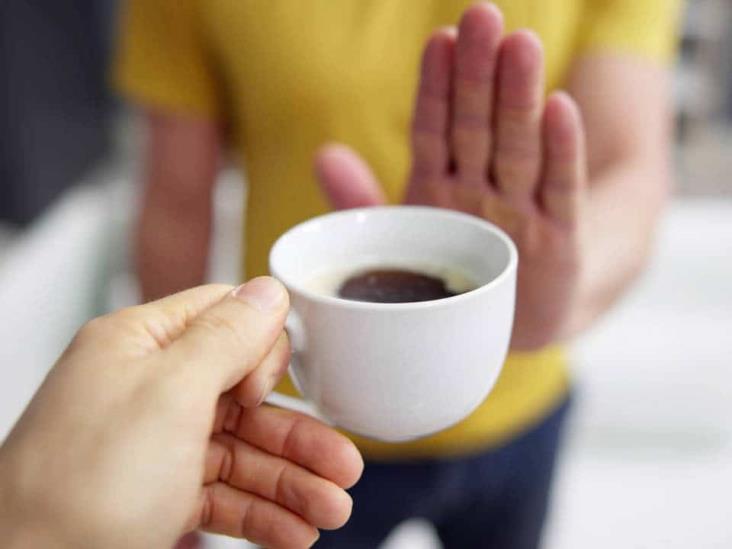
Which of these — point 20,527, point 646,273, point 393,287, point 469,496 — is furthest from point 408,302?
point 646,273

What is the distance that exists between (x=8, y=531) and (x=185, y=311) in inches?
3.9

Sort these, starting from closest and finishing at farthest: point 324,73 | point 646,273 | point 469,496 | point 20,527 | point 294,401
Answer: point 20,527 < point 294,401 < point 324,73 < point 469,496 < point 646,273

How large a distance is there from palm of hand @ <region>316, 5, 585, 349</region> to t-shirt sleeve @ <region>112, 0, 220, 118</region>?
29 cm

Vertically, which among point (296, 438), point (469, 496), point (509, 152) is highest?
point (509, 152)

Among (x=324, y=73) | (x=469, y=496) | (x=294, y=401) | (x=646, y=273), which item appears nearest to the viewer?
(x=294, y=401)

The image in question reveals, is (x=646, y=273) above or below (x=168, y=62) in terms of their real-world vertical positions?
below

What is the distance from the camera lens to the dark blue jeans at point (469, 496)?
677 mm

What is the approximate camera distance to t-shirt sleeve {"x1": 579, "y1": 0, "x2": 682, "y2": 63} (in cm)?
62

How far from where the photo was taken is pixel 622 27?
2.04 ft

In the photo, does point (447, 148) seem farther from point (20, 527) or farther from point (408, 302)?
point (20, 527)

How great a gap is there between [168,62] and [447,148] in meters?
0.35

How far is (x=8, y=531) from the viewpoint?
0.26m

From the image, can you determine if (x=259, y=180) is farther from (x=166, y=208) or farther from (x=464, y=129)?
(x=464, y=129)

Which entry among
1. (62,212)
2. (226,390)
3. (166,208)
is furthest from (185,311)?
(62,212)
